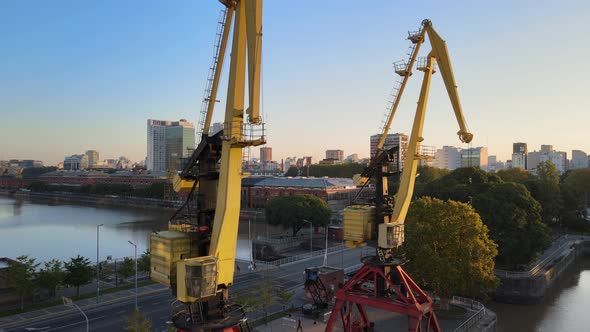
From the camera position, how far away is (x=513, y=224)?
115 feet

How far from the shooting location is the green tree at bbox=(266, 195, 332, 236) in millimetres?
53750

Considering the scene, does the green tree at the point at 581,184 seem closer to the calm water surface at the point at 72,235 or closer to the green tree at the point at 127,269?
the calm water surface at the point at 72,235

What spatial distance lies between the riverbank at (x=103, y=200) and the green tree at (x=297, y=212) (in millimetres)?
52889

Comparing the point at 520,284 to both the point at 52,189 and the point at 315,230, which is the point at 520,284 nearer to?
the point at 315,230

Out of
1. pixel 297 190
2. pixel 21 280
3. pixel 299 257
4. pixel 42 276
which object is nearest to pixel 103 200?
pixel 297 190

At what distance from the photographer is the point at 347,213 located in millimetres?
21172

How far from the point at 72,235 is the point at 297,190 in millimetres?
40226

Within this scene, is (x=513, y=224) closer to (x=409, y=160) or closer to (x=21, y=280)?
(x=409, y=160)

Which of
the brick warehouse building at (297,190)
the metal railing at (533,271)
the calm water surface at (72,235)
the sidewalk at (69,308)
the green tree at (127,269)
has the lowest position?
the calm water surface at (72,235)

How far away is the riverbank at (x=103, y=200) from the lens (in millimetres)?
111625

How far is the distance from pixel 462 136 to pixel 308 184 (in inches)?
2553

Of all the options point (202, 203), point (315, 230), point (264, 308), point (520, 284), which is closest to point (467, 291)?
point (520, 284)

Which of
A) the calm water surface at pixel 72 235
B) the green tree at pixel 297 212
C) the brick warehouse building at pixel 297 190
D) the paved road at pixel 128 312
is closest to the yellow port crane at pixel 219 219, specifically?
the paved road at pixel 128 312

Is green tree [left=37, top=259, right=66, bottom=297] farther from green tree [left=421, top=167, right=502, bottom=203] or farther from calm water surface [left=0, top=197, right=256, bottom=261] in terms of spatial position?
green tree [left=421, top=167, right=502, bottom=203]
